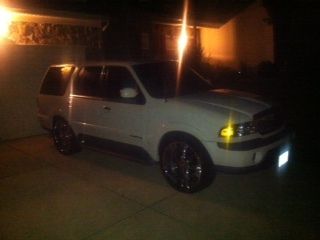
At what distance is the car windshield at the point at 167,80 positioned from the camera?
5.42m

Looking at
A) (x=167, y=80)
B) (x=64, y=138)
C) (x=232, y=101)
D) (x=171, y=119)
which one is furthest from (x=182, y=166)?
(x=64, y=138)

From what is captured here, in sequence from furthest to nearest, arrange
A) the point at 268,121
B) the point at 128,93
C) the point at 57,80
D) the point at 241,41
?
the point at 241,41 < the point at 57,80 < the point at 128,93 < the point at 268,121

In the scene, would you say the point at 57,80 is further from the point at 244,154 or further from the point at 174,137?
the point at 244,154

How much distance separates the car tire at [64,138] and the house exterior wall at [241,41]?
11846 millimetres

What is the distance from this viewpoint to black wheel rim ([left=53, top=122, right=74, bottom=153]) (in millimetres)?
7191

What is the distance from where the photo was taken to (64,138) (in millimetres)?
7352

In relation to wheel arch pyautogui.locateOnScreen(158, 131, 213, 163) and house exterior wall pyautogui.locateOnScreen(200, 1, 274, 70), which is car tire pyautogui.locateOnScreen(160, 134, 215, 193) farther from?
house exterior wall pyautogui.locateOnScreen(200, 1, 274, 70)

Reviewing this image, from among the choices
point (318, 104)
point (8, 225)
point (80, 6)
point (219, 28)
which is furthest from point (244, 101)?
point (219, 28)

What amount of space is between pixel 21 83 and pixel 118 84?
15.8 feet

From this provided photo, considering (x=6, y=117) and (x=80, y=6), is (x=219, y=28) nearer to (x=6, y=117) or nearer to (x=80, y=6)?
(x=80, y=6)

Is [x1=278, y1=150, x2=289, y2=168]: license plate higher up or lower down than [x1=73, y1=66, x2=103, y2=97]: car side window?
lower down

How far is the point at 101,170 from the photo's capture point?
6.34m

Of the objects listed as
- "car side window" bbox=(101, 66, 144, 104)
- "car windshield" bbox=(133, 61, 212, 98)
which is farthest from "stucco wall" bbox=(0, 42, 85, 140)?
"car windshield" bbox=(133, 61, 212, 98)

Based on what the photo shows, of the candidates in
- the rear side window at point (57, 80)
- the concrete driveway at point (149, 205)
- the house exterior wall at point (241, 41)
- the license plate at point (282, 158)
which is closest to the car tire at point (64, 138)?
the rear side window at point (57, 80)
